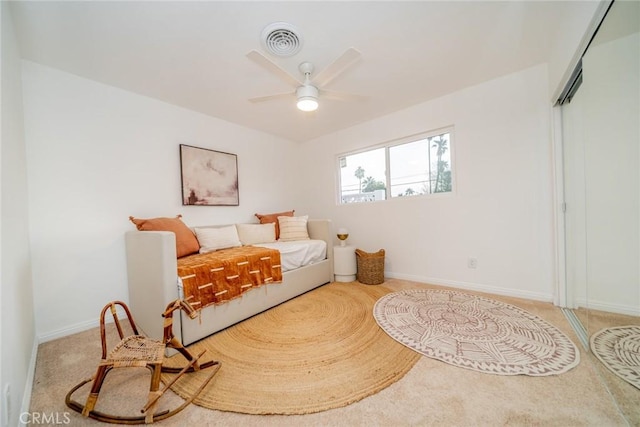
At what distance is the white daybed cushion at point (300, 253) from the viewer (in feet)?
8.13

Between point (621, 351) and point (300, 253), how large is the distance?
2.33m

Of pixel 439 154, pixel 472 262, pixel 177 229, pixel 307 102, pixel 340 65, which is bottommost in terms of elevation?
pixel 472 262

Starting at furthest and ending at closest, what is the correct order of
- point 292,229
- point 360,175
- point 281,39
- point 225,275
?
1. point 360,175
2. point 292,229
3. point 225,275
4. point 281,39

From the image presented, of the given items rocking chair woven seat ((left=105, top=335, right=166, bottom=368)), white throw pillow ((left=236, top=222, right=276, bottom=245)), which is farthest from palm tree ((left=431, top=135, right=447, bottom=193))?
rocking chair woven seat ((left=105, top=335, right=166, bottom=368))

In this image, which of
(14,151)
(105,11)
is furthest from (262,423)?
(105,11)

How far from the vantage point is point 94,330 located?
201 cm

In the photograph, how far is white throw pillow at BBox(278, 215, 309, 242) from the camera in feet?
10.3

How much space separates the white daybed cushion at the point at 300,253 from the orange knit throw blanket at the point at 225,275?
0.16m

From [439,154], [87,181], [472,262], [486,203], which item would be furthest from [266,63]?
[472,262]

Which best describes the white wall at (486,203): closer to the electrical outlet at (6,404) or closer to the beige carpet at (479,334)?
the beige carpet at (479,334)

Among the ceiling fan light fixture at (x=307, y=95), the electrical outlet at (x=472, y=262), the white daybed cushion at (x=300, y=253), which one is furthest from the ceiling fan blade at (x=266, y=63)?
the electrical outlet at (x=472, y=262)

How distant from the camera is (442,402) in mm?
1104

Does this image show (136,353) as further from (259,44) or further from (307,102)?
(259,44)

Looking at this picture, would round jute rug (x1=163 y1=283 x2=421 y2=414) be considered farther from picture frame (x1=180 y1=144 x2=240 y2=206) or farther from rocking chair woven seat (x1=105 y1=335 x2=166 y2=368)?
picture frame (x1=180 y1=144 x2=240 y2=206)
